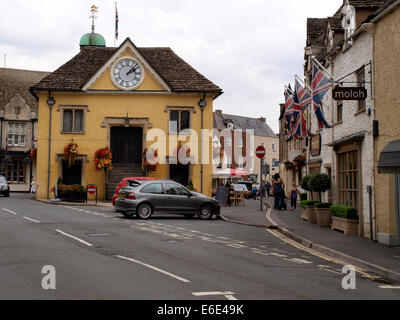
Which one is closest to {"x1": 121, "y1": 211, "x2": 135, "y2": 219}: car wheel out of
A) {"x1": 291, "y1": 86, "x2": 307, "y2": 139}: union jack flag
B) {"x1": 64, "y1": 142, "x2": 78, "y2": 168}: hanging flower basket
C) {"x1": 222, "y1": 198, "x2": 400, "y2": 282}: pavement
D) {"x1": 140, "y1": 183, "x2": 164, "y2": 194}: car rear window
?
{"x1": 140, "y1": 183, "x2": 164, "y2": 194}: car rear window

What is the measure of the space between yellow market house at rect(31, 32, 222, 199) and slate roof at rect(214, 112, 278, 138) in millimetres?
48118

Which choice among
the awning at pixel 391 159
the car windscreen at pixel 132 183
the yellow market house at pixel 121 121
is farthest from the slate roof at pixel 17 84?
the awning at pixel 391 159

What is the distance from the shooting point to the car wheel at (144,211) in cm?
1986

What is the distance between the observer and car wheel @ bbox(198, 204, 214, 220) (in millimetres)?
21141

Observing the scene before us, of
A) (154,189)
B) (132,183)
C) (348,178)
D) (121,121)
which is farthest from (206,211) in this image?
(121,121)

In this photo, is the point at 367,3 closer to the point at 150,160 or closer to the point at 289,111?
the point at 289,111

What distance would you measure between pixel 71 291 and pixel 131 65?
1069 inches

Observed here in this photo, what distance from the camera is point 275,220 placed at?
2048 cm

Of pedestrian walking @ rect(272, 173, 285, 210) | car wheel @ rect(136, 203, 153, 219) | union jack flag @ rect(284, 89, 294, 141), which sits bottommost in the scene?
car wheel @ rect(136, 203, 153, 219)

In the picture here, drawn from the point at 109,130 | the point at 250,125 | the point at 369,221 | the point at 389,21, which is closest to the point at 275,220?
the point at 369,221

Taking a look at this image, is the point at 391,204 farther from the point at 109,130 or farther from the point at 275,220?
the point at 109,130

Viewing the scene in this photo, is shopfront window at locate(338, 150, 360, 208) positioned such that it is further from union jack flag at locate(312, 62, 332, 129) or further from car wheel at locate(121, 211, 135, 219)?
car wheel at locate(121, 211, 135, 219)

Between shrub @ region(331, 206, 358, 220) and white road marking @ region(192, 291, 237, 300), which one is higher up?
shrub @ region(331, 206, 358, 220)

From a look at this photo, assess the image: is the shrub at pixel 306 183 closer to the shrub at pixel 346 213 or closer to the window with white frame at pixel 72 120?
the shrub at pixel 346 213
